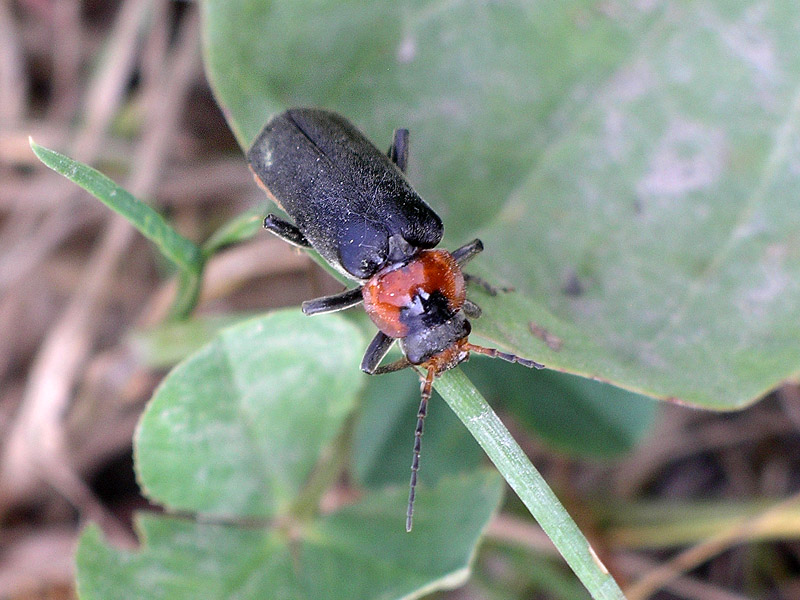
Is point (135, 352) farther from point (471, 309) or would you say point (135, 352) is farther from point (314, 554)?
point (471, 309)

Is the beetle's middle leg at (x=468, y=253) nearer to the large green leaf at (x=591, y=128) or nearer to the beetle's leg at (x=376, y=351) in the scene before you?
the large green leaf at (x=591, y=128)

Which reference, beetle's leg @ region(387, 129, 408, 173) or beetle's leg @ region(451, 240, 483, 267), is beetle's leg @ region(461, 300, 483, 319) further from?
beetle's leg @ region(387, 129, 408, 173)

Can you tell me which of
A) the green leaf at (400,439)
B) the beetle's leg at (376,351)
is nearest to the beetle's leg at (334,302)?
the beetle's leg at (376,351)

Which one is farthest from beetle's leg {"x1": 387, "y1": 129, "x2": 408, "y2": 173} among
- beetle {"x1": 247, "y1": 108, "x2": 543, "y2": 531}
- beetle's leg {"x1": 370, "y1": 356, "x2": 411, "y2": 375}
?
beetle's leg {"x1": 370, "y1": 356, "x2": 411, "y2": 375}

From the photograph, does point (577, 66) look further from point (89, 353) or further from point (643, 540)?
point (89, 353)

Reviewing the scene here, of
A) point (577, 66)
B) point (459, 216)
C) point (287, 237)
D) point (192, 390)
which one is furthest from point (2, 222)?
point (577, 66)

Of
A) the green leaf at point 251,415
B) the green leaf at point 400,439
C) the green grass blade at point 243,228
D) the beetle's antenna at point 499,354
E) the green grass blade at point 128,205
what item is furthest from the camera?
the green leaf at point 400,439
